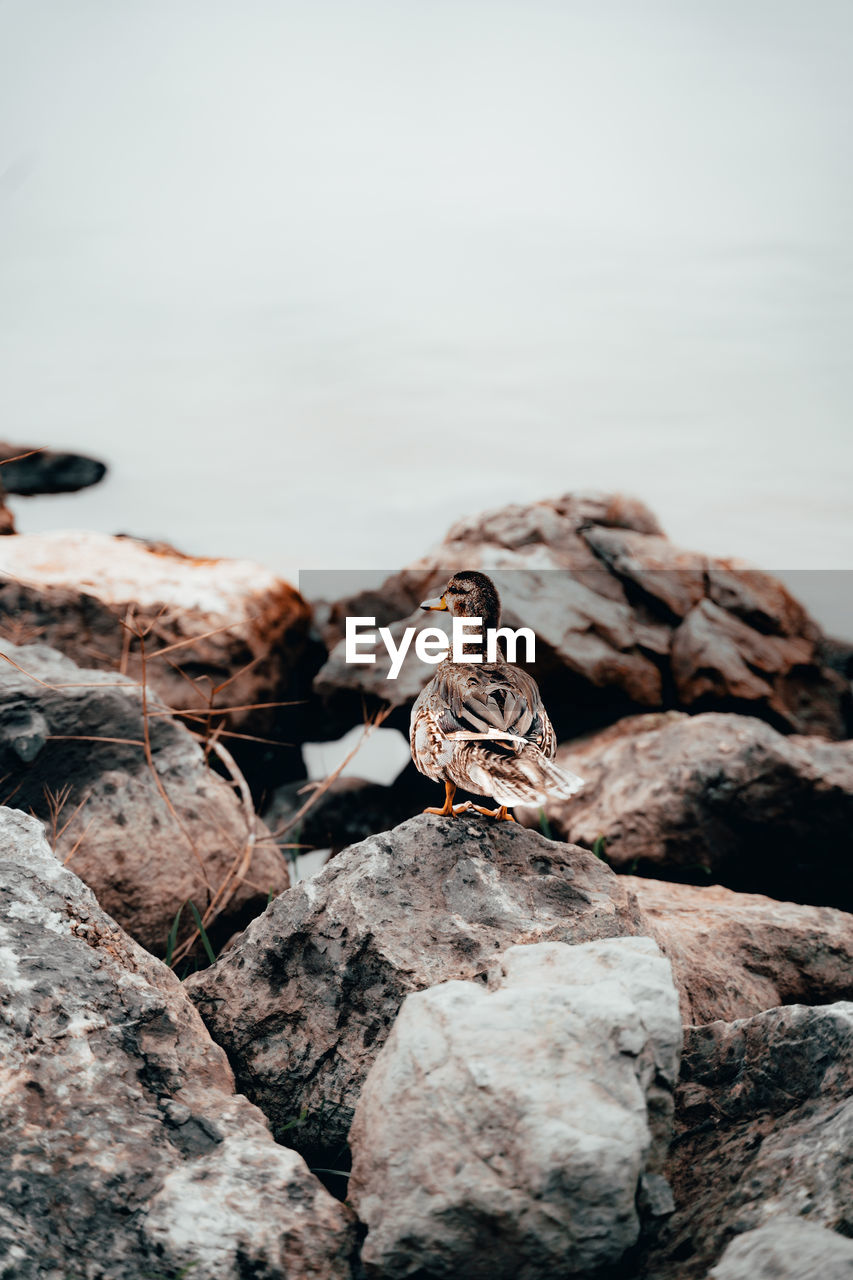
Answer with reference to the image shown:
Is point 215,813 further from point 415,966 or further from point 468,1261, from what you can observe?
point 468,1261

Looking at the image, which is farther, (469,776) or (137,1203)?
(469,776)

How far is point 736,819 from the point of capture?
550cm

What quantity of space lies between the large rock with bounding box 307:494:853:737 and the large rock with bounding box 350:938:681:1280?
406 cm

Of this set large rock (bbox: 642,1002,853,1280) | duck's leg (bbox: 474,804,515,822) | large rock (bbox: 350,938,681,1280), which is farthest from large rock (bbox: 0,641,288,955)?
large rock (bbox: 642,1002,853,1280)

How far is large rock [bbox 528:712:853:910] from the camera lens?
5.43 meters

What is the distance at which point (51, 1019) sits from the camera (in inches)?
100

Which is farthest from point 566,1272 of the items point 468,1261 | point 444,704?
point 444,704

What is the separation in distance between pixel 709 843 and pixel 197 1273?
12.9ft

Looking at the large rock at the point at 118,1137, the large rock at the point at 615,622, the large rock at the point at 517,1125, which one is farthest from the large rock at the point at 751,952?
the large rock at the point at 615,622

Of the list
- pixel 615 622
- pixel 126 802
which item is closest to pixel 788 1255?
pixel 126 802

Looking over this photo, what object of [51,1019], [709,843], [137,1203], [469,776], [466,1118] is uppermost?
[469,776]

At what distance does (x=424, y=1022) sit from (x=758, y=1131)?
97 cm

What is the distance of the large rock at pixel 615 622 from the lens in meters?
6.64

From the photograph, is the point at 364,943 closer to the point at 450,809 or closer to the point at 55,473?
the point at 450,809
